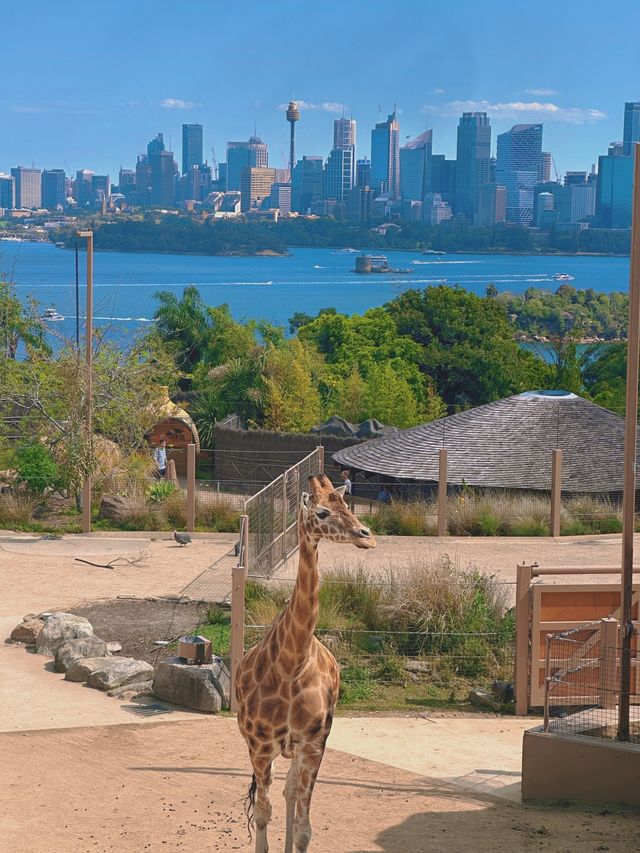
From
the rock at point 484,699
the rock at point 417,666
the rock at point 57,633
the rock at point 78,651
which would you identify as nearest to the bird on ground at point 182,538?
the rock at point 57,633

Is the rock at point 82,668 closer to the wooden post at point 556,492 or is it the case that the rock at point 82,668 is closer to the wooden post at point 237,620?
the wooden post at point 237,620

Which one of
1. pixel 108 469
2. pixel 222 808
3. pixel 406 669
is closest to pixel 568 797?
pixel 222 808

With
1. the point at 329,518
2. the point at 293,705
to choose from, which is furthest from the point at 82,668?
the point at 329,518

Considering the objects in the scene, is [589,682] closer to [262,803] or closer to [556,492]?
[262,803]

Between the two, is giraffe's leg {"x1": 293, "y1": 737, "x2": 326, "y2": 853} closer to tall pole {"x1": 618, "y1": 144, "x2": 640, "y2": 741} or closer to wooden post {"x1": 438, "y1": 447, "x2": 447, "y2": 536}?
tall pole {"x1": 618, "y1": 144, "x2": 640, "y2": 741}

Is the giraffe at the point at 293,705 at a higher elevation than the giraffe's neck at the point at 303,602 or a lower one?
lower

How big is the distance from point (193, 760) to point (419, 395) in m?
28.5

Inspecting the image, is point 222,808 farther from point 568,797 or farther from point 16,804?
point 568,797

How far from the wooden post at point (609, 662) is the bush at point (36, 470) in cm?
1585

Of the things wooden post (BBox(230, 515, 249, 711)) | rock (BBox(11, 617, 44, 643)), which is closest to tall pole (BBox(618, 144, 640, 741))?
wooden post (BBox(230, 515, 249, 711))

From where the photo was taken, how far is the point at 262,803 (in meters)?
9.53

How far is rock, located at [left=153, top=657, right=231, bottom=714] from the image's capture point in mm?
14445

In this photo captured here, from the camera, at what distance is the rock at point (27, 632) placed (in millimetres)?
17297

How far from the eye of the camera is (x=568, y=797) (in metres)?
11.5
